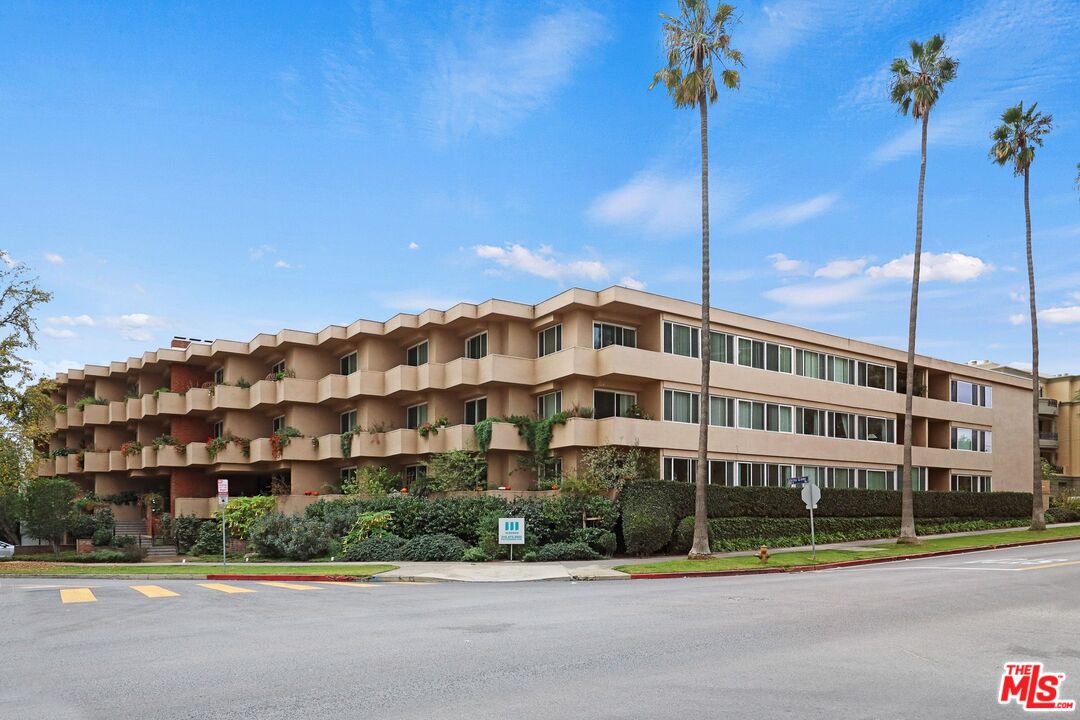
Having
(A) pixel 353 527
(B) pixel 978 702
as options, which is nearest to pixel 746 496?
(A) pixel 353 527

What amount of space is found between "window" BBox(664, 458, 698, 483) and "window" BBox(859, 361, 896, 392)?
13676mm

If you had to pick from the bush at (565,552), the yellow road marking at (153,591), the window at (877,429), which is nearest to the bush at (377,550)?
the bush at (565,552)

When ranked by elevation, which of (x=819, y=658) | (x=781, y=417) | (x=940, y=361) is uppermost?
(x=940, y=361)

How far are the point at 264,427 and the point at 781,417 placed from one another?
28121 millimetres

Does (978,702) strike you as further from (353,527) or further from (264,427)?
(264,427)

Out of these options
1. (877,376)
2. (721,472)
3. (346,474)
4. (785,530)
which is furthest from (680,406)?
(346,474)

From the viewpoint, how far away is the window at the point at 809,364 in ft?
140

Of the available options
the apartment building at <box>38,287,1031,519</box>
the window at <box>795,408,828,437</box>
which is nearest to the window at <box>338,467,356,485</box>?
the apartment building at <box>38,287,1031,519</box>

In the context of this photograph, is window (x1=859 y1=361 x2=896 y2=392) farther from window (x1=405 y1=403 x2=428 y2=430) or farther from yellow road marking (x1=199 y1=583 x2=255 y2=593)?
yellow road marking (x1=199 y1=583 x2=255 y2=593)

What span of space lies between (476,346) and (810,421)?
627 inches

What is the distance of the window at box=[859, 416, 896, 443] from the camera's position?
45812mm

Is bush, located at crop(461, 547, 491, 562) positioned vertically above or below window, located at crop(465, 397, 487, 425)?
below

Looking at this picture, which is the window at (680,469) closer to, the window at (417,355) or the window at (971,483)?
the window at (417,355)

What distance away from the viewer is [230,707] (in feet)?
27.9
